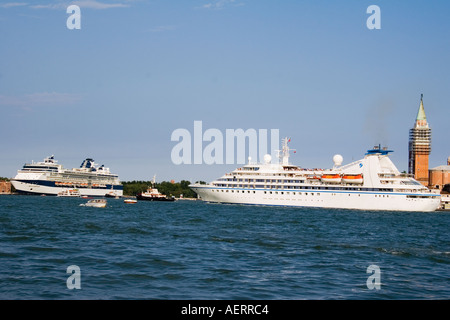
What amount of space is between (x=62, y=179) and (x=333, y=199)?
100665mm

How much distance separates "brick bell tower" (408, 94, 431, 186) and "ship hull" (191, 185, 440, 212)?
76.3m

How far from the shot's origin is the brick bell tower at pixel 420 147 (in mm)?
170250

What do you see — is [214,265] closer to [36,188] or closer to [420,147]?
[36,188]

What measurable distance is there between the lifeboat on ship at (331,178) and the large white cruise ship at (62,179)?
9158 cm

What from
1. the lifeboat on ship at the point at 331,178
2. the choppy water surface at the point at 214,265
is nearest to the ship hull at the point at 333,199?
the lifeboat on ship at the point at 331,178

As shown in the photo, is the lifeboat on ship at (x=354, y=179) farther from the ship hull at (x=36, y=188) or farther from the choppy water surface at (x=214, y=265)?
the ship hull at (x=36, y=188)

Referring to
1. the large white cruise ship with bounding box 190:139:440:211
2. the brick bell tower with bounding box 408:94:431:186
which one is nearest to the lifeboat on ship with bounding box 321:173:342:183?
the large white cruise ship with bounding box 190:139:440:211

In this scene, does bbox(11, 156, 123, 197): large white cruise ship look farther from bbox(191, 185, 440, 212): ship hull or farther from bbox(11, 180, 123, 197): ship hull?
bbox(191, 185, 440, 212): ship hull

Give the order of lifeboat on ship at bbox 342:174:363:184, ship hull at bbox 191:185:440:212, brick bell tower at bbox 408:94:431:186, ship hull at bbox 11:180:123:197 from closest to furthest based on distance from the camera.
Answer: ship hull at bbox 191:185:440:212 → lifeboat on ship at bbox 342:174:363:184 → ship hull at bbox 11:180:123:197 → brick bell tower at bbox 408:94:431:186

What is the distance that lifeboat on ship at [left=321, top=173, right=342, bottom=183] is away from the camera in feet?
323

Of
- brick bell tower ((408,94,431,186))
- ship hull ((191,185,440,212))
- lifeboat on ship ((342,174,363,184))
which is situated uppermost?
brick bell tower ((408,94,431,186))

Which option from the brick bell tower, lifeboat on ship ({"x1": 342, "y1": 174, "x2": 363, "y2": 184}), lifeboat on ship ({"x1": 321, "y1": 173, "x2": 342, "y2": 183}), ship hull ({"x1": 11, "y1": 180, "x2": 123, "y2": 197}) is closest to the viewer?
lifeboat on ship ({"x1": 342, "y1": 174, "x2": 363, "y2": 184})

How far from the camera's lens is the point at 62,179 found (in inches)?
6540
